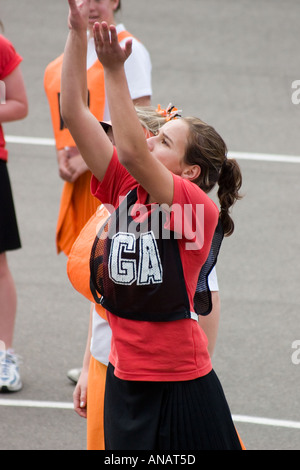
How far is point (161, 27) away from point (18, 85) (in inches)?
277

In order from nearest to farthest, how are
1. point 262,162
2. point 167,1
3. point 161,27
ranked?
point 262,162
point 161,27
point 167,1

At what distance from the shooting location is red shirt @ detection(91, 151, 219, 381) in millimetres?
2453

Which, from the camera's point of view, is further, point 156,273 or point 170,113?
point 170,113

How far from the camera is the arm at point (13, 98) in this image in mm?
4531

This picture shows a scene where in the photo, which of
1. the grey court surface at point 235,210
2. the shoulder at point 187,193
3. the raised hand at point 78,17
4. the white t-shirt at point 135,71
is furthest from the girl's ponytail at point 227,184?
the grey court surface at point 235,210

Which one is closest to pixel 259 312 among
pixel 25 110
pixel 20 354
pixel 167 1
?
pixel 20 354

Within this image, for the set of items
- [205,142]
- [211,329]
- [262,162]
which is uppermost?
[205,142]

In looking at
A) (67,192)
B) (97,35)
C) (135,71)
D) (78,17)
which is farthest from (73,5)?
(67,192)

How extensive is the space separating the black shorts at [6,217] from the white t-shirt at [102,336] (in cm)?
173

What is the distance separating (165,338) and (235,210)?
15.6 ft

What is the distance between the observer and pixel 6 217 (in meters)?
4.55

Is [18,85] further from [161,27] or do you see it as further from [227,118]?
[161,27]

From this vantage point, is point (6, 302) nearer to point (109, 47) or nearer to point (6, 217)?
point (6, 217)

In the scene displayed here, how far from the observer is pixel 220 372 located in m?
4.88
